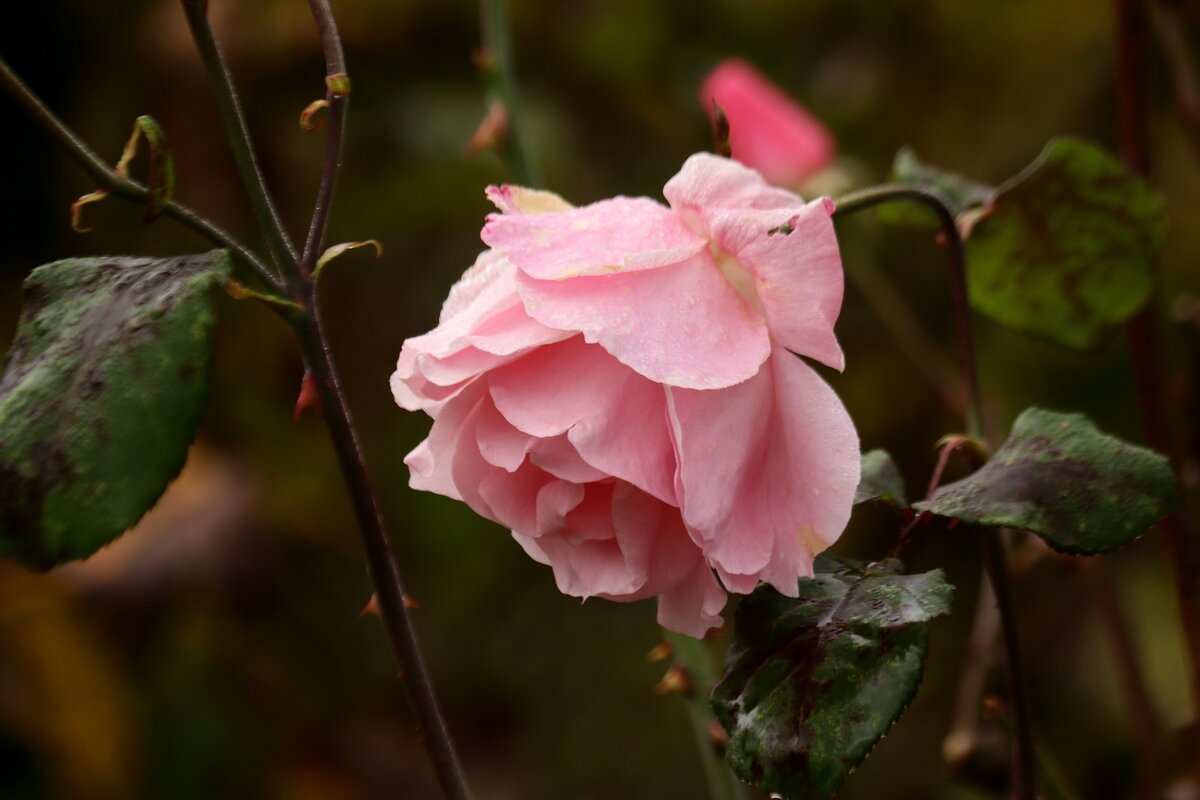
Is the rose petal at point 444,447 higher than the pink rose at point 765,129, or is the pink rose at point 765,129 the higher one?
the rose petal at point 444,447

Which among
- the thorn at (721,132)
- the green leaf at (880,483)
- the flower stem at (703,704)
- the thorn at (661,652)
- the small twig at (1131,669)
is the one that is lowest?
the small twig at (1131,669)

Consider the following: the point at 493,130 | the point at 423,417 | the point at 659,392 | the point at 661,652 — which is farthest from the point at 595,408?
the point at 423,417

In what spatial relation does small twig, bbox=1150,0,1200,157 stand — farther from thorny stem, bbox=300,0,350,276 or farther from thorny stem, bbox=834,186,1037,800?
thorny stem, bbox=300,0,350,276

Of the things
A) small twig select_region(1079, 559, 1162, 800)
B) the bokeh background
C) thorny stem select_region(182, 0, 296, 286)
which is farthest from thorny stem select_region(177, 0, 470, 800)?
the bokeh background

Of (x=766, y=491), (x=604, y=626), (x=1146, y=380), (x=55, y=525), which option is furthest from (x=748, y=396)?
(x=604, y=626)

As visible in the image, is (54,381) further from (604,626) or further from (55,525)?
(604,626)

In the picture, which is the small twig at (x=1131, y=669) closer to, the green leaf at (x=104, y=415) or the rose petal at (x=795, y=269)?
the rose petal at (x=795, y=269)

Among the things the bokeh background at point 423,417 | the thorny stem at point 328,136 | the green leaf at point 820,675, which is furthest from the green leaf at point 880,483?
Answer: the bokeh background at point 423,417

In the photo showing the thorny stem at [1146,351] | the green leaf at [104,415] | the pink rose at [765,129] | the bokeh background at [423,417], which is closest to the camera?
the green leaf at [104,415]
